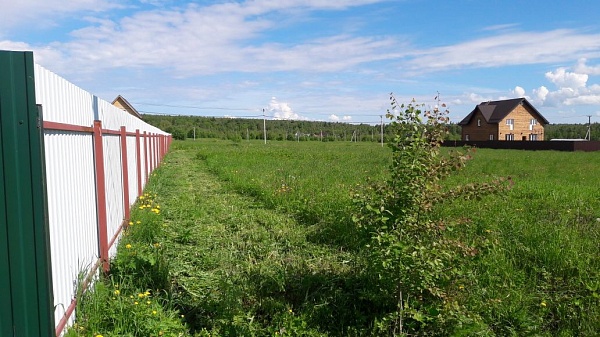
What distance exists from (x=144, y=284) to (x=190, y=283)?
427mm

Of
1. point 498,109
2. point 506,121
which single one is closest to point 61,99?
point 506,121

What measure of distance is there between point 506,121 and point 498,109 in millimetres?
2328

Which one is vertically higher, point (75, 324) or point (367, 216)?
point (367, 216)

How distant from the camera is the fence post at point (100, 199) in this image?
14.3 ft

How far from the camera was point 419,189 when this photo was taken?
3.61m

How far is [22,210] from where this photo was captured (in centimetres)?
252

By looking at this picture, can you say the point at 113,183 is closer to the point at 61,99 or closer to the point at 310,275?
the point at 61,99

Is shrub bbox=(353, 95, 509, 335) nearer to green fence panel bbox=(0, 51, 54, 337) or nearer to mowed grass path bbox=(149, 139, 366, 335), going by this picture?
mowed grass path bbox=(149, 139, 366, 335)

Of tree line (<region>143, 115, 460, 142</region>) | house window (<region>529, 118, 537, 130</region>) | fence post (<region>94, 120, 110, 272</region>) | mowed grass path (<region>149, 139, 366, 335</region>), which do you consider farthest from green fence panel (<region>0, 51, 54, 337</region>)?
tree line (<region>143, 115, 460, 142</region>)

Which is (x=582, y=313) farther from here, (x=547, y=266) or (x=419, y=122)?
(x=419, y=122)

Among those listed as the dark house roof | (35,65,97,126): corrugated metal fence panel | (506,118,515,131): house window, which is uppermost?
the dark house roof

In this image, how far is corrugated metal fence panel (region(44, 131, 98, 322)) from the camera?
2.92 metres

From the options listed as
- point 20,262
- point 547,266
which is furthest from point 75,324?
point 547,266

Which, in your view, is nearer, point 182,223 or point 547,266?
point 547,266
